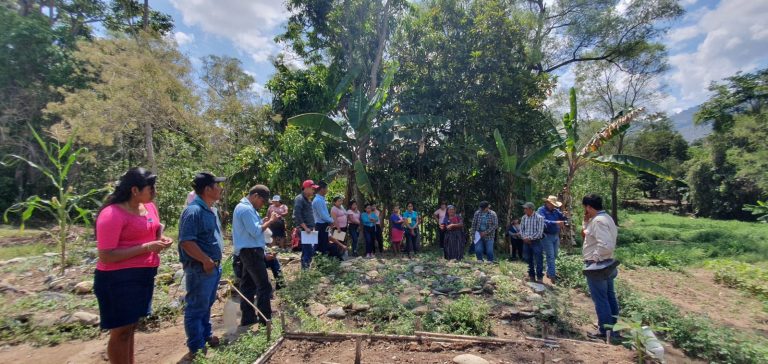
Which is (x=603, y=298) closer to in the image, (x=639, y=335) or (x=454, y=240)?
(x=639, y=335)

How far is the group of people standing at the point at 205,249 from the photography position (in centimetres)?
274

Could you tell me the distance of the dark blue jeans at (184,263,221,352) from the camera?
3367mm

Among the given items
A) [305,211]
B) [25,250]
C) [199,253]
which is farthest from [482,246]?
[25,250]

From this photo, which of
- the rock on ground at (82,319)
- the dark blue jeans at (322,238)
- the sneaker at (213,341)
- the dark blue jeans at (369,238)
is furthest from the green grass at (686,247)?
the rock on ground at (82,319)

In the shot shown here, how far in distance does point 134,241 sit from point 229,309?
152cm

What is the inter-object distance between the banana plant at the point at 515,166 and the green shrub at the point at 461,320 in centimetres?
626

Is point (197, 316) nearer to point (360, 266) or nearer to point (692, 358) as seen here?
point (360, 266)

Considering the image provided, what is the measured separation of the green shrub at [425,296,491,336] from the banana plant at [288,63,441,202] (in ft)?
17.0

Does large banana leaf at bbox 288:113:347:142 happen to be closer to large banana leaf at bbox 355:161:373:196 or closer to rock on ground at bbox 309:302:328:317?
large banana leaf at bbox 355:161:373:196

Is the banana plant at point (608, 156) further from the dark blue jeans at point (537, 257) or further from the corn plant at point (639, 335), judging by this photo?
the corn plant at point (639, 335)

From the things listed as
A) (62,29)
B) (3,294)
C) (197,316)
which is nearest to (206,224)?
(197,316)

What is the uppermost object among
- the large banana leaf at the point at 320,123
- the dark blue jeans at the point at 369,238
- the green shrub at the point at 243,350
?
the large banana leaf at the point at 320,123

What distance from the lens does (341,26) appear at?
12062mm

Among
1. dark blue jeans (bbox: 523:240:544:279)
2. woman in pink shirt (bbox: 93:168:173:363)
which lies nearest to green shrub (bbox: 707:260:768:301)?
dark blue jeans (bbox: 523:240:544:279)
